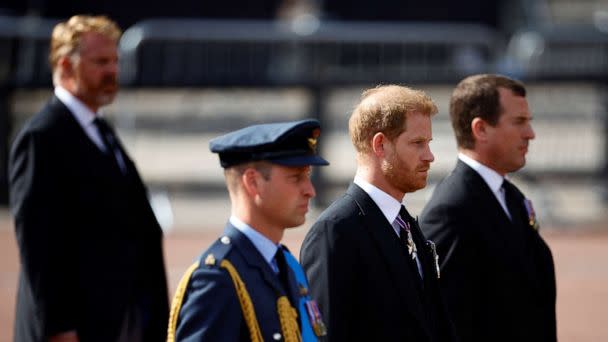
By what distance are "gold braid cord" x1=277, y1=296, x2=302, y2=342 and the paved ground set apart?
4864 millimetres

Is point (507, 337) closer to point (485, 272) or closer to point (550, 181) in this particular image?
point (485, 272)

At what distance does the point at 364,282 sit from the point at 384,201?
0.29 meters

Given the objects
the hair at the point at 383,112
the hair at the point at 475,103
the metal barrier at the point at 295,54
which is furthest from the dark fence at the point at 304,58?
the hair at the point at 383,112

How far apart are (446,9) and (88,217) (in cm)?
1892

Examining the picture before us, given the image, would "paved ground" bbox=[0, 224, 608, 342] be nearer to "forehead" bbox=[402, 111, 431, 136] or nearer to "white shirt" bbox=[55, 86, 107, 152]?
"white shirt" bbox=[55, 86, 107, 152]

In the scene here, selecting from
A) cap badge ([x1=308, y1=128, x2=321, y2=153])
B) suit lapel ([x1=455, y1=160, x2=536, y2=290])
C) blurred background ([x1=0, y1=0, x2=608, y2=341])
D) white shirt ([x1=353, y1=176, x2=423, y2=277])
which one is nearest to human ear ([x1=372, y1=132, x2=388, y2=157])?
white shirt ([x1=353, y1=176, x2=423, y2=277])

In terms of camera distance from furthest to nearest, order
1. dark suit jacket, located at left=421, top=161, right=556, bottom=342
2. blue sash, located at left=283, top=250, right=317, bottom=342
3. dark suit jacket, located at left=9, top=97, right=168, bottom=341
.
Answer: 1. dark suit jacket, located at left=421, top=161, right=556, bottom=342
2. dark suit jacket, located at left=9, top=97, right=168, bottom=341
3. blue sash, located at left=283, top=250, right=317, bottom=342

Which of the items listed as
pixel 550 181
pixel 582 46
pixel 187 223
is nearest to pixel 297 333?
pixel 187 223

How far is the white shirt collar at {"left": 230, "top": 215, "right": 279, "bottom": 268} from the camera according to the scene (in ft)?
10.0

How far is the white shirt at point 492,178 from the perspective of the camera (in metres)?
4.45

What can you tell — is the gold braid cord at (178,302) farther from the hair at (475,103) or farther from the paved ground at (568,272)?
the paved ground at (568,272)

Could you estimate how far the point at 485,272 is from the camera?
4.21 metres

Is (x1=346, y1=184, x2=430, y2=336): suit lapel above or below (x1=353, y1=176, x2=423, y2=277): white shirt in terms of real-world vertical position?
below

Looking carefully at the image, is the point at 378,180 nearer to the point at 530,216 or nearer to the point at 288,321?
the point at 288,321
